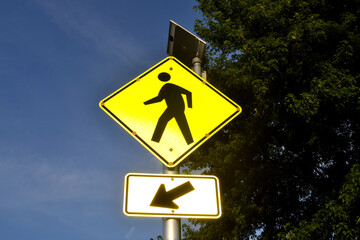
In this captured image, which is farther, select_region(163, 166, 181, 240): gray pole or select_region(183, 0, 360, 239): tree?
select_region(183, 0, 360, 239): tree

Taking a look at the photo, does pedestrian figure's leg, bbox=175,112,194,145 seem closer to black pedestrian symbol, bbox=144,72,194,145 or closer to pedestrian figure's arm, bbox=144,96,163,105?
black pedestrian symbol, bbox=144,72,194,145

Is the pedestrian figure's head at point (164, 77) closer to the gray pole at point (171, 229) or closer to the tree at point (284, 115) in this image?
the gray pole at point (171, 229)

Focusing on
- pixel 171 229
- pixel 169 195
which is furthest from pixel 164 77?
pixel 171 229

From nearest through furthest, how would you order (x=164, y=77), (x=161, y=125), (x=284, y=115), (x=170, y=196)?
(x=170, y=196), (x=161, y=125), (x=164, y=77), (x=284, y=115)

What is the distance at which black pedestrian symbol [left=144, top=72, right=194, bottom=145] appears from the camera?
228cm

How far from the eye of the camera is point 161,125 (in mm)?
2291

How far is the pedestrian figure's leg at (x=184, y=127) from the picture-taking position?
89.4 inches

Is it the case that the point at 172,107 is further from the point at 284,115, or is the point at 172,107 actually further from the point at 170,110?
the point at 284,115

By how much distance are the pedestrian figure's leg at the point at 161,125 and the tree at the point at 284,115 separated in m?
7.03

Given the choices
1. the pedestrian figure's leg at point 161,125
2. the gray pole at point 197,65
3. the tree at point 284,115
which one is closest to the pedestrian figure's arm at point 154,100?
the pedestrian figure's leg at point 161,125

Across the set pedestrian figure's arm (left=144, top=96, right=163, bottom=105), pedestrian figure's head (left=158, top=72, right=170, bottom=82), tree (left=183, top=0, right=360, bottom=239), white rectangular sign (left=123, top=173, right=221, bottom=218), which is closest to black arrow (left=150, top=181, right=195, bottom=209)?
white rectangular sign (left=123, top=173, right=221, bottom=218)

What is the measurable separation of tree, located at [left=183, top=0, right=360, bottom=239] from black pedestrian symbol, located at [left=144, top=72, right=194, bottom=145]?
6.82m

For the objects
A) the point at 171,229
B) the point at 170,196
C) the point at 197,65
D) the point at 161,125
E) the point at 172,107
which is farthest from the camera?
the point at 197,65

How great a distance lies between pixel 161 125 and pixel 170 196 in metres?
0.54
